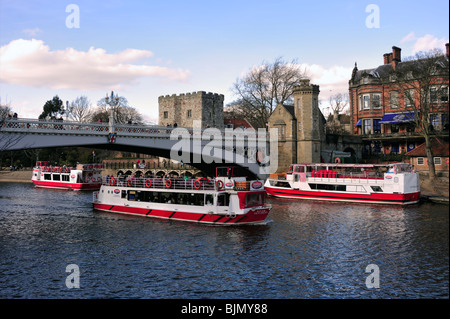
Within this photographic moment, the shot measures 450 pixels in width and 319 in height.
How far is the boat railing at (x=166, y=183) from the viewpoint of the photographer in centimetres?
3366

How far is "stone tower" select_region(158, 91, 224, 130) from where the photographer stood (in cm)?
7319

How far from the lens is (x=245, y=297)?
57.0ft

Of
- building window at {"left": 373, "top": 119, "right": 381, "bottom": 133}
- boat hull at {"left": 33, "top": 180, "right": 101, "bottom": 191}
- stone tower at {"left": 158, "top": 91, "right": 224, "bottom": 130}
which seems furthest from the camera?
stone tower at {"left": 158, "top": 91, "right": 224, "bottom": 130}

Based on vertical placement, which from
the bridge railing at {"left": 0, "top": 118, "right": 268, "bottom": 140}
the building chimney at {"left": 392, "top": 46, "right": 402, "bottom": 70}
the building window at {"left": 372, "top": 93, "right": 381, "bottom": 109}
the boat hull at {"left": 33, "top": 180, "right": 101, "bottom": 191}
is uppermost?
the building chimney at {"left": 392, "top": 46, "right": 402, "bottom": 70}

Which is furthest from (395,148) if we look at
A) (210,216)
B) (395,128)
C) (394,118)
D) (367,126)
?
(210,216)

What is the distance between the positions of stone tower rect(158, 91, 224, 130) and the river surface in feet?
131

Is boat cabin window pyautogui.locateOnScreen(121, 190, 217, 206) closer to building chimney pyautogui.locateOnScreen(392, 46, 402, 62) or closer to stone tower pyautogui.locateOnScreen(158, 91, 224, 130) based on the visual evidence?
stone tower pyautogui.locateOnScreen(158, 91, 224, 130)

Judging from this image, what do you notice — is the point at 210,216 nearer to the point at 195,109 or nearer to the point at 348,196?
the point at 348,196

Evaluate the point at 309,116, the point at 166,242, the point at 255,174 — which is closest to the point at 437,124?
the point at 309,116

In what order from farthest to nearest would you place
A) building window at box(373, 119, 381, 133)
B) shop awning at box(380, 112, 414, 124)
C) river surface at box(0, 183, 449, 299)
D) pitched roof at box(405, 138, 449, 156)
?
building window at box(373, 119, 381, 133) → shop awning at box(380, 112, 414, 124) → pitched roof at box(405, 138, 449, 156) → river surface at box(0, 183, 449, 299)

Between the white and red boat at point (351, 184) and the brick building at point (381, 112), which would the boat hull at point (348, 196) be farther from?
the brick building at point (381, 112)

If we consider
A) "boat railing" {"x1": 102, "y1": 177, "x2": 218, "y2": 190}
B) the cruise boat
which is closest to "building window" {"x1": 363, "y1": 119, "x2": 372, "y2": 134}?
the cruise boat

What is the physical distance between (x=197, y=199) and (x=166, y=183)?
3.51 metres
